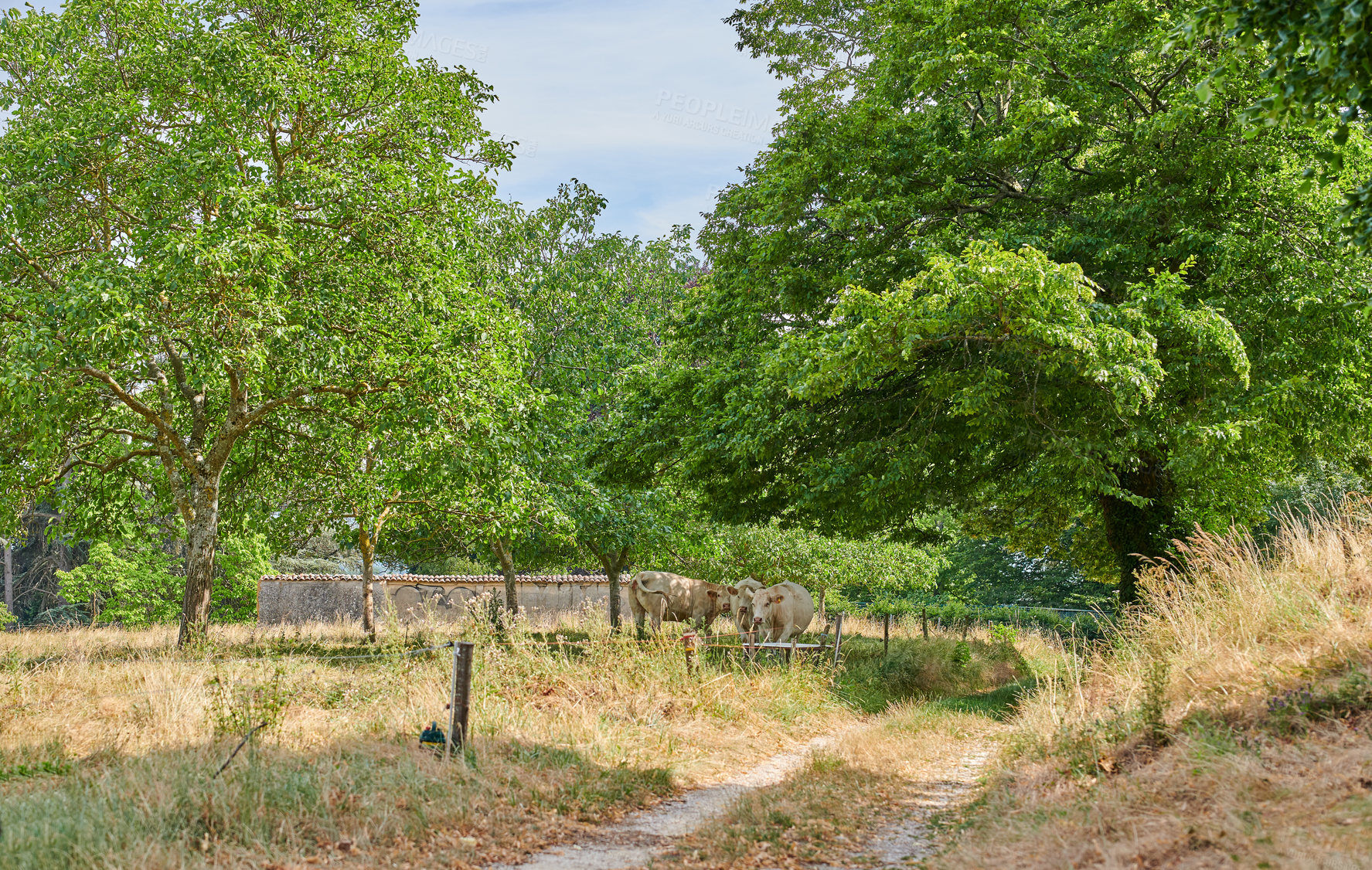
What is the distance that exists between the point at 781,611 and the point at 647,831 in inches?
456

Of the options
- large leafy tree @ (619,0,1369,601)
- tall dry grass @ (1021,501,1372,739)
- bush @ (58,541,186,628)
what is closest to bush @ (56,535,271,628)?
bush @ (58,541,186,628)

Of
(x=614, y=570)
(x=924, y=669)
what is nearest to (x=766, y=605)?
(x=924, y=669)

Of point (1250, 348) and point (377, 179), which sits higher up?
point (377, 179)

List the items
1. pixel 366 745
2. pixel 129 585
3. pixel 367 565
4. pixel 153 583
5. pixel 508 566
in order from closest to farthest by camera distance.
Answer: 1. pixel 366 745
2. pixel 367 565
3. pixel 508 566
4. pixel 129 585
5. pixel 153 583

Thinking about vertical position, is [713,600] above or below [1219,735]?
below

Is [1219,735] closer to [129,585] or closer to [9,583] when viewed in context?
[129,585]

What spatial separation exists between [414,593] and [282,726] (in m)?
23.8

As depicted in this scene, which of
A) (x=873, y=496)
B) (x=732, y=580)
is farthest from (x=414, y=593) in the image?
(x=873, y=496)

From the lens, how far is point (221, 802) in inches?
227

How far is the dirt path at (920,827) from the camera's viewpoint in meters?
6.00

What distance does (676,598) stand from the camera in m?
19.8

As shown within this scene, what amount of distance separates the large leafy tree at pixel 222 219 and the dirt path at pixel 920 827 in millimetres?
8556

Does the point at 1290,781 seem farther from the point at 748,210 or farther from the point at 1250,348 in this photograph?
the point at 748,210

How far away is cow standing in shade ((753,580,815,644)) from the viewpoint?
1766 centimetres
